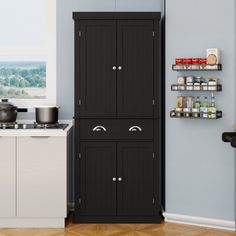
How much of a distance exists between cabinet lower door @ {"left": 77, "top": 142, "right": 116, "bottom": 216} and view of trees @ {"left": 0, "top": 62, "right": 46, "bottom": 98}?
0.95 meters

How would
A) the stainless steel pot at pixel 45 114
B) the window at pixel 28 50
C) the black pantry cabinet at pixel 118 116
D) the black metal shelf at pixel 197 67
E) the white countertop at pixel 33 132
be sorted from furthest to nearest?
the window at pixel 28 50 → the stainless steel pot at pixel 45 114 → the black pantry cabinet at pixel 118 116 → the white countertop at pixel 33 132 → the black metal shelf at pixel 197 67

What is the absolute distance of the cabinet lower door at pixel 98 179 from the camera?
4.54 m

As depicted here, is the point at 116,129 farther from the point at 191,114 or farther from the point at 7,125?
the point at 7,125

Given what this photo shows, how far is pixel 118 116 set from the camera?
452 centimetres

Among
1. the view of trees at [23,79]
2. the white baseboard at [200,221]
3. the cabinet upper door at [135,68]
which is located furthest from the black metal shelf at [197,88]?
the view of trees at [23,79]

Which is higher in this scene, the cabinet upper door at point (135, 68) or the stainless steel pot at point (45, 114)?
the cabinet upper door at point (135, 68)

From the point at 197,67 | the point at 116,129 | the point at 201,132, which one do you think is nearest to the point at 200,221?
the point at 201,132

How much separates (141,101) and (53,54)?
1.14 meters

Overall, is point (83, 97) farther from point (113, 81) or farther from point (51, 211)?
point (51, 211)

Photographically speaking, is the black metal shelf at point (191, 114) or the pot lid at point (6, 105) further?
the pot lid at point (6, 105)

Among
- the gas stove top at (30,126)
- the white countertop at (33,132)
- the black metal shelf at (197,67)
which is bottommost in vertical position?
the white countertop at (33,132)

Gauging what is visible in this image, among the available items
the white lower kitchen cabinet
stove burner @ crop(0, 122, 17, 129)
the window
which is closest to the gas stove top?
stove burner @ crop(0, 122, 17, 129)

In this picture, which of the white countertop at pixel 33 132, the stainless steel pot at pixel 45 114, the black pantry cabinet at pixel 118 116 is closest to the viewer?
the white countertop at pixel 33 132

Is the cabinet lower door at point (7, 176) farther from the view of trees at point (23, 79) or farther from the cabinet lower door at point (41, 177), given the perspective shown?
the view of trees at point (23, 79)
